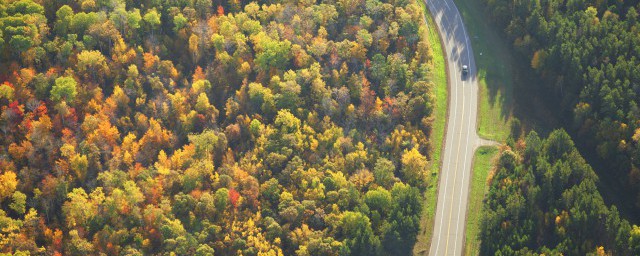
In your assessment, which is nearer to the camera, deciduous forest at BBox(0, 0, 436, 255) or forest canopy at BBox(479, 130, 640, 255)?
forest canopy at BBox(479, 130, 640, 255)

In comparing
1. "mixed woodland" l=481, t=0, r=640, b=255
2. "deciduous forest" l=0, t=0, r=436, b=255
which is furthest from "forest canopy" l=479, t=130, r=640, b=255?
"deciduous forest" l=0, t=0, r=436, b=255

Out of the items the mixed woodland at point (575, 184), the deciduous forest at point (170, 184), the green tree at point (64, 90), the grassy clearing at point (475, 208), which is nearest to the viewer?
the mixed woodland at point (575, 184)

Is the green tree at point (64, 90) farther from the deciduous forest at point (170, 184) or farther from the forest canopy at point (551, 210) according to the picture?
the forest canopy at point (551, 210)

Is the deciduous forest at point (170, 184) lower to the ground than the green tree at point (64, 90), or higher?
lower

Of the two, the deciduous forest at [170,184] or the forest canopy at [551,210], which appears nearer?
the forest canopy at [551,210]

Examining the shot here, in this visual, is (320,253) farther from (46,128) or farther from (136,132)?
(46,128)

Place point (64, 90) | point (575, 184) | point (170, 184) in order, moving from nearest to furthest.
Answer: point (575, 184)
point (170, 184)
point (64, 90)

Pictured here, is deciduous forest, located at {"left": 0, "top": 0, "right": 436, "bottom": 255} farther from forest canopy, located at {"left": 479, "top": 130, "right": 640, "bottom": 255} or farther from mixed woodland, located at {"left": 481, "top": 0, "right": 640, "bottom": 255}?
forest canopy, located at {"left": 479, "top": 130, "right": 640, "bottom": 255}

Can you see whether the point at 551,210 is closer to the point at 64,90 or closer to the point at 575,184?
the point at 575,184

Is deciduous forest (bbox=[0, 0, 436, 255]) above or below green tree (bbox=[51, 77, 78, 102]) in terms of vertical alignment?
below

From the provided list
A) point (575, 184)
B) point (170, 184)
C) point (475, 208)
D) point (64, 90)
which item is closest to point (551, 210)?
point (575, 184)

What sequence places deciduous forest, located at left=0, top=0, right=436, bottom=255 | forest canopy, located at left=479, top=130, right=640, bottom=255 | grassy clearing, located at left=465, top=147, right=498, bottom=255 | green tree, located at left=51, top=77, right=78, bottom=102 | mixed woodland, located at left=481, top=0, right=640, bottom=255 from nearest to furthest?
forest canopy, located at left=479, top=130, right=640, bottom=255, mixed woodland, located at left=481, top=0, right=640, bottom=255, deciduous forest, located at left=0, top=0, right=436, bottom=255, grassy clearing, located at left=465, top=147, right=498, bottom=255, green tree, located at left=51, top=77, right=78, bottom=102

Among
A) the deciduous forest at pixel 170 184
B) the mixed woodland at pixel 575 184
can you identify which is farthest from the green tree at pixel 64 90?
the mixed woodland at pixel 575 184
